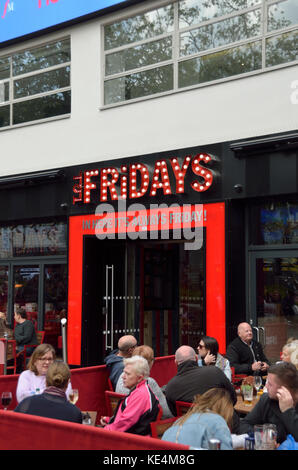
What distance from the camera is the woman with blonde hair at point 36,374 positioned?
19.5 feet

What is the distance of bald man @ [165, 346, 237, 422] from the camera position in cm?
535

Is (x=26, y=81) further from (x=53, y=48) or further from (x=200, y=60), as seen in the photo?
(x=200, y=60)

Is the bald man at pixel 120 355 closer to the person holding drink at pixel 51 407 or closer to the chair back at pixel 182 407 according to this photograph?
the chair back at pixel 182 407

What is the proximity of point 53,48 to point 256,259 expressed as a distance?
268 inches

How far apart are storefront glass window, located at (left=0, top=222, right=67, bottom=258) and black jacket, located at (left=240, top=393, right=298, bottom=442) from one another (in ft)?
27.8

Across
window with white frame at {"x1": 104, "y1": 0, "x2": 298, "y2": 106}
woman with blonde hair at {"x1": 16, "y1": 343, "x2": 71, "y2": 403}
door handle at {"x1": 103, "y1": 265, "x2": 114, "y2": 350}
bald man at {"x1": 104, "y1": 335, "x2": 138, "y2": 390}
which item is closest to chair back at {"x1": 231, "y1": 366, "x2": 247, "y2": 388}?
bald man at {"x1": 104, "y1": 335, "x2": 138, "y2": 390}

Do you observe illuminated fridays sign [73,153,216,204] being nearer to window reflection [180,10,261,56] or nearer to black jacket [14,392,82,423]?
window reflection [180,10,261,56]

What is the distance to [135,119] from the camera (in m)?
11.4

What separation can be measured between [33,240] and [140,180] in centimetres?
355

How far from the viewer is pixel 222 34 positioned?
10.4m

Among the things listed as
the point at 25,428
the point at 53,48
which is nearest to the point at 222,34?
the point at 53,48

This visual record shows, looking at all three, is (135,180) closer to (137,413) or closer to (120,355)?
(120,355)

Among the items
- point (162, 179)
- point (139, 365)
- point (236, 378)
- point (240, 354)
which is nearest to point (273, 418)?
point (139, 365)

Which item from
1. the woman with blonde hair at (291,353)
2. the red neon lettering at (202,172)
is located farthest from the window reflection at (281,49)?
the woman with blonde hair at (291,353)
